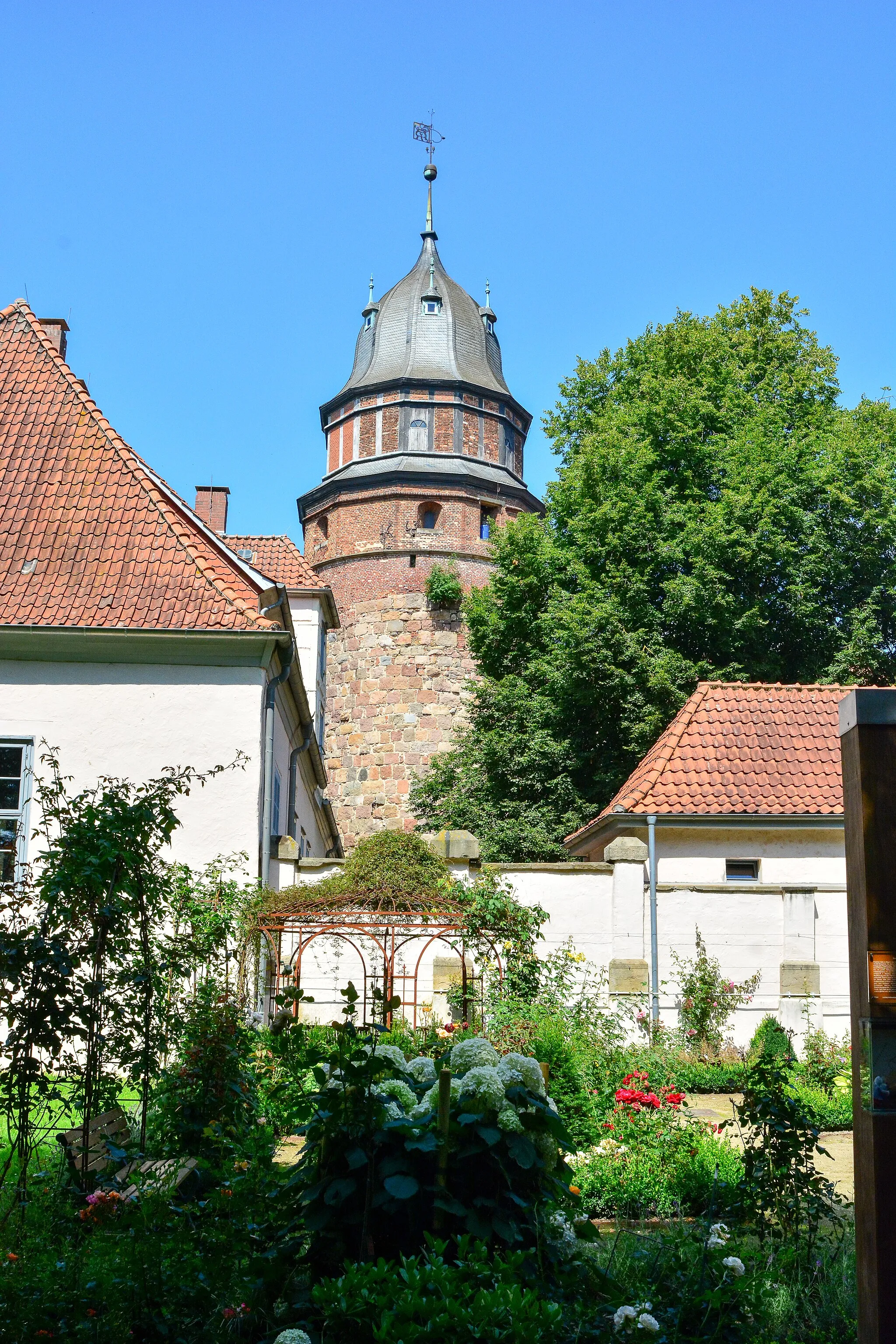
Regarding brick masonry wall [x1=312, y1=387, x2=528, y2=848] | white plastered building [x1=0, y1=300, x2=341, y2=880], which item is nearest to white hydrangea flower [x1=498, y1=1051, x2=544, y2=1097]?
→ white plastered building [x1=0, y1=300, x2=341, y2=880]

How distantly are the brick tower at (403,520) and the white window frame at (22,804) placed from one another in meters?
22.8

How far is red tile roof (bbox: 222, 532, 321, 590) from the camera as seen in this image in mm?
24953

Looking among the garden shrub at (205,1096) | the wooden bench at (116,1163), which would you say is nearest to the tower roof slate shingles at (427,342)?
the garden shrub at (205,1096)

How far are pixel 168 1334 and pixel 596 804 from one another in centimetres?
2319

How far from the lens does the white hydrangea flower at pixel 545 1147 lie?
4.24 m

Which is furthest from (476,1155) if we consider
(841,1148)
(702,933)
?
(702,933)

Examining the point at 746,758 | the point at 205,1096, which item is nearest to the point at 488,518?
the point at 746,758

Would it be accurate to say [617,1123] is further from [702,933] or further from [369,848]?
[702,933]

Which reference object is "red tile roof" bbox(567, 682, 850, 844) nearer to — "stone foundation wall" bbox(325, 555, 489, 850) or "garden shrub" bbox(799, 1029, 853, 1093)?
"garden shrub" bbox(799, 1029, 853, 1093)

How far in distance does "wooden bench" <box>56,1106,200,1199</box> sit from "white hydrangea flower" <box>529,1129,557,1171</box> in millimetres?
1657

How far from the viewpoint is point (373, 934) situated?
43.3 feet

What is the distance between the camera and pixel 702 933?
52.0 ft

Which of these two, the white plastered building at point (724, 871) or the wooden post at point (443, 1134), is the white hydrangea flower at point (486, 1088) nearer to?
the wooden post at point (443, 1134)

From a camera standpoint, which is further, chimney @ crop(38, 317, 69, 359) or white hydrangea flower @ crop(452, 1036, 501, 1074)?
chimney @ crop(38, 317, 69, 359)
